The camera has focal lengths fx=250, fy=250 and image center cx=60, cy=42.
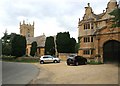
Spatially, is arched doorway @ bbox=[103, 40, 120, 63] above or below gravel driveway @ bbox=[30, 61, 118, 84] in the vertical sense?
above

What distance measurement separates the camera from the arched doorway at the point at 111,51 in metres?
42.9

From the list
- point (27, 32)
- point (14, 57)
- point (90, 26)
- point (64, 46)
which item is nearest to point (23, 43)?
point (14, 57)

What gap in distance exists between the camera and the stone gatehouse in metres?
43.3

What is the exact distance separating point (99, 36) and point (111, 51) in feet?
12.7

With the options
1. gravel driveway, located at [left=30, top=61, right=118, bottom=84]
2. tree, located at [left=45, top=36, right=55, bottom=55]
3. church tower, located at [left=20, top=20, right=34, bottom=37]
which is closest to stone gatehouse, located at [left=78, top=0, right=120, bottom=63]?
gravel driveway, located at [left=30, top=61, right=118, bottom=84]

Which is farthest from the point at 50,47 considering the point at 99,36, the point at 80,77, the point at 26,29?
the point at 26,29

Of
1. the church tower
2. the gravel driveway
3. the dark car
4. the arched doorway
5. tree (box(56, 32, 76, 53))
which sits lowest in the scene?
the gravel driveway

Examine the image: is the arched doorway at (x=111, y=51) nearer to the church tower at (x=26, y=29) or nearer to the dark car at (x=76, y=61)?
the dark car at (x=76, y=61)

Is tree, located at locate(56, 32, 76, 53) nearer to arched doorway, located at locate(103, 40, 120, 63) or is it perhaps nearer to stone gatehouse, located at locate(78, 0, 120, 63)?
stone gatehouse, located at locate(78, 0, 120, 63)

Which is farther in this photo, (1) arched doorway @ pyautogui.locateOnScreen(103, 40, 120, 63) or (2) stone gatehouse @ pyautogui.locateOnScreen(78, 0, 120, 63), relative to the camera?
(2) stone gatehouse @ pyautogui.locateOnScreen(78, 0, 120, 63)

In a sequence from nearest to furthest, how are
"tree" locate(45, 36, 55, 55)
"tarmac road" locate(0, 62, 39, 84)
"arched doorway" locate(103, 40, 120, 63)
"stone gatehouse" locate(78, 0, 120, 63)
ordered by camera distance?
"tarmac road" locate(0, 62, 39, 84)
"arched doorway" locate(103, 40, 120, 63)
"stone gatehouse" locate(78, 0, 120, 63)
"tree" locate(45, 36, 55, 55)

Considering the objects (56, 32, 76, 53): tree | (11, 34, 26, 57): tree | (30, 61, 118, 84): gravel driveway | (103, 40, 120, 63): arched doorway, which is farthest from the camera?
(11, 34, 26, 57): tree

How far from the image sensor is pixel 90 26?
49.6 m

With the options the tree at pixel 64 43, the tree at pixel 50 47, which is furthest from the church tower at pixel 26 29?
the tree at pixel 64 43
